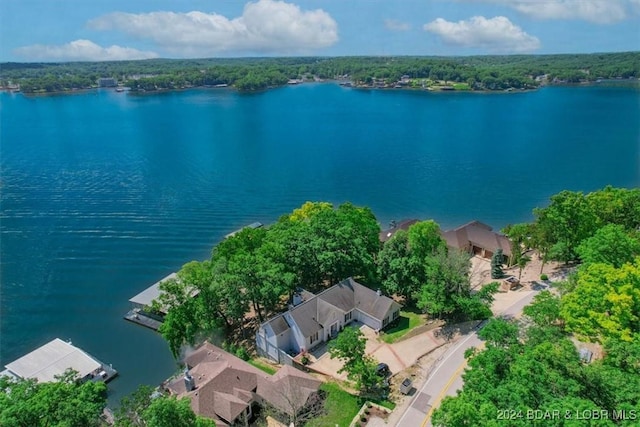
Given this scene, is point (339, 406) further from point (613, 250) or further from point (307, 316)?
point (613, 250)

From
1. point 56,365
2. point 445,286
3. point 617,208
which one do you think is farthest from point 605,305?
point 56,365

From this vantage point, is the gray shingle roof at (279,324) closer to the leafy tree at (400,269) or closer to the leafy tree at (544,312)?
the leafy tree at (400,269)

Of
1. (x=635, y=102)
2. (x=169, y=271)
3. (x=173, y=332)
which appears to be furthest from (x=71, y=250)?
(x=635, y=102)

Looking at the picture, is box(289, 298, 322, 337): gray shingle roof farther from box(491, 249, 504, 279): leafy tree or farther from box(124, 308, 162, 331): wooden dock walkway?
box(491, 249, 504, 279): leafy tree

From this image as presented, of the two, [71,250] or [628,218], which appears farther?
[71,250]

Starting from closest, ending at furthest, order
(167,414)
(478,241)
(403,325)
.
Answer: (167,414)
(403,325)
(478,241)

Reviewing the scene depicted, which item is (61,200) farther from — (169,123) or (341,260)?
(169,123)
